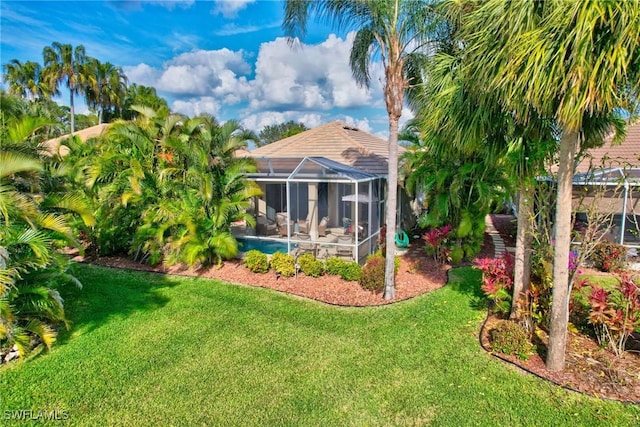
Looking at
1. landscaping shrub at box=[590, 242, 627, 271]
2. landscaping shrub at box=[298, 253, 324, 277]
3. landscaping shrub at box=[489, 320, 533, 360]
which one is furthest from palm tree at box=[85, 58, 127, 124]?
landscaping shrub at box=[590, 242, 627, 271]

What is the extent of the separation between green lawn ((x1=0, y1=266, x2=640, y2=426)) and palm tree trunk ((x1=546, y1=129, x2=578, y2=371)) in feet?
2.08

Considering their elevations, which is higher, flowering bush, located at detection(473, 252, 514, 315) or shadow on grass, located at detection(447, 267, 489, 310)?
flowering bush, located at detection(473, 252, 514, 315)

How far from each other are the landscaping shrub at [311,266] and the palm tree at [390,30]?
2.50m

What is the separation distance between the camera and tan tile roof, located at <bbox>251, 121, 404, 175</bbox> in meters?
16.0

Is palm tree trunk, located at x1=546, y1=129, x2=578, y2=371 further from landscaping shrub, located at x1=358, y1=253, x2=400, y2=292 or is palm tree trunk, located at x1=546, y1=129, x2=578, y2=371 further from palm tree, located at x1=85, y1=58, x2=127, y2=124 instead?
Answer: palm tree, located at x1=85, y1=58, x2=127, y2=124

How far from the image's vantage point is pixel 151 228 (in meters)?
12.4

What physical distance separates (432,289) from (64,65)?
129 feet

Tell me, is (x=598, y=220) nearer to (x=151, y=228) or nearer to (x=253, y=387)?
(x=253, y=387)

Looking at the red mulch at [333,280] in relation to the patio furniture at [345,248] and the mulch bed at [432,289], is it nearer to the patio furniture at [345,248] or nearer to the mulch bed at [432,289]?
the mulch bed at [432,289]

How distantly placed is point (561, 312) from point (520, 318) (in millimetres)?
1600

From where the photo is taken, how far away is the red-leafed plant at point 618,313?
20.6 ft

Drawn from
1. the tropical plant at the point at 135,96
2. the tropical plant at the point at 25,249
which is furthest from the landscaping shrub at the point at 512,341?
the tropical plant at the point at 135,96

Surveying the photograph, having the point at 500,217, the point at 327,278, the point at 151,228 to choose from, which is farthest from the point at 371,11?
the point at 500,217

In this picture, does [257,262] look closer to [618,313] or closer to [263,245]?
[263,245]
